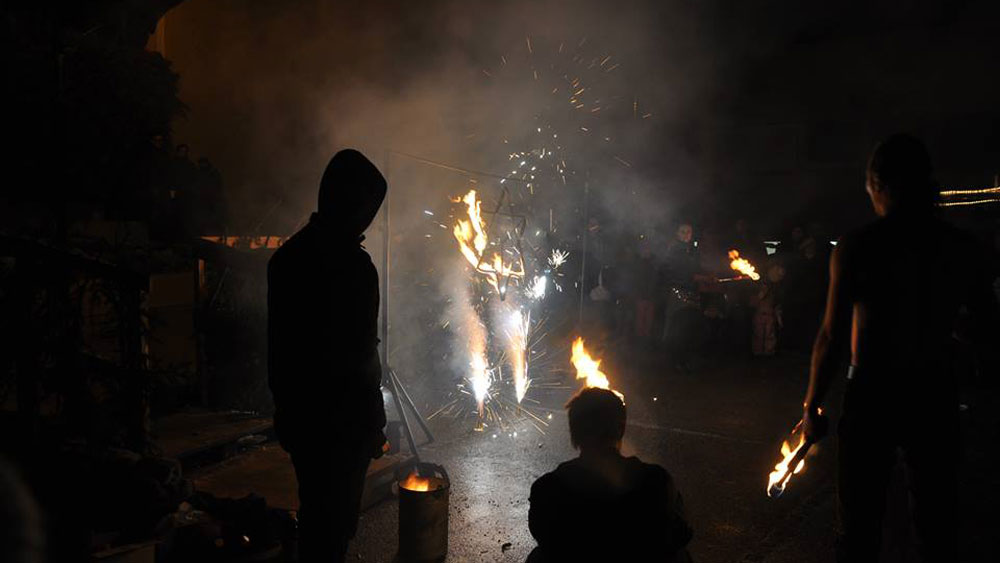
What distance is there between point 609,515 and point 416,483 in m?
1.80

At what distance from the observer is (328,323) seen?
2.63m

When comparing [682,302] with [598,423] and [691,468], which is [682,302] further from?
[598,423]

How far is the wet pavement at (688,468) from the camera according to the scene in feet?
12.9

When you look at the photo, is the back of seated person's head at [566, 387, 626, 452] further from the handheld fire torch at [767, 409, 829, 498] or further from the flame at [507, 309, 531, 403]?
the flame at [507, 309, 531, 403]

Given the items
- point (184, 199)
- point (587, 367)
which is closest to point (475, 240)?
point (587, 367)

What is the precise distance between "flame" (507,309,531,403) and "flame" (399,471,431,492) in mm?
3739

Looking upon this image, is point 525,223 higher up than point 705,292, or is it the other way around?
point 525,223

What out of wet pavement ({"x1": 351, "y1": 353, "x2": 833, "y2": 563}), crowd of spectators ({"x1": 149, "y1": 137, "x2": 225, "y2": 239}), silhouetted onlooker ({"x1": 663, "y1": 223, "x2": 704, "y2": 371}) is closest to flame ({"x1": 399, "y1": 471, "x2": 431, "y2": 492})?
wet pavement ({"x1": 351, "y1": 353, "x2": 833, "y2": 563})

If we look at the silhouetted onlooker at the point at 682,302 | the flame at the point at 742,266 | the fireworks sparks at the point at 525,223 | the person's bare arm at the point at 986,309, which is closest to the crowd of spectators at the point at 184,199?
the fireworks sparks at the point at 525,223

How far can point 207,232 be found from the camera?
8.30 metres

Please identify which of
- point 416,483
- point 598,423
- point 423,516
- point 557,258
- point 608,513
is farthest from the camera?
point 557,258

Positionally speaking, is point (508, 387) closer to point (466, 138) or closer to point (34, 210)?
point (466, 138)

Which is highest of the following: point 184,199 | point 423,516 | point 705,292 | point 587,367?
point 184,199

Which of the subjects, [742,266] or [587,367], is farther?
[742,266]
